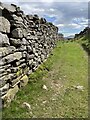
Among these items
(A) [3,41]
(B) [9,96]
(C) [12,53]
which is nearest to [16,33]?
(C) [12,53]

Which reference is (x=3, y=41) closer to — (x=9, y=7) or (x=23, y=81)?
(x=9, y=7)

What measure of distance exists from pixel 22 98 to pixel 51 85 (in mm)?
2419

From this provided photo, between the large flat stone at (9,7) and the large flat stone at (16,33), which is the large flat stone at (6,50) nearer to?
the large flat stone at (16,33)

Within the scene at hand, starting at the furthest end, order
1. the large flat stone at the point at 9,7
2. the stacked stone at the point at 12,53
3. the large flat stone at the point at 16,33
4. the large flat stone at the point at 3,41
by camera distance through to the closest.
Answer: the large flat stone at the point at 16,33 < the large flat stone at the point at 9,7 < the stacked stone at the point at 12,53 < the large flat stone at the point at 3,41

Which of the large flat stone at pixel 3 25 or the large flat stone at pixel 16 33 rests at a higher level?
the large flat stone at pixel 3 25

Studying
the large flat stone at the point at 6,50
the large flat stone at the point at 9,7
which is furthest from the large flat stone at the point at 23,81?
the large flat stone at the point at 9,7

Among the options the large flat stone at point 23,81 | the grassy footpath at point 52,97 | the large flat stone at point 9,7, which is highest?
the large flat stone at point 9,7

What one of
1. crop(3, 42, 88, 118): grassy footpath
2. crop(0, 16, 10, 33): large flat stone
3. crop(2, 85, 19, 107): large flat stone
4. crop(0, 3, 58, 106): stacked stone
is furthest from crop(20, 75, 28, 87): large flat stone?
crop(0, 16, 10, 33): large flat stone

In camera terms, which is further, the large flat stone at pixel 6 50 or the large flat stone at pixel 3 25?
the large flat stone at pixel 3 25

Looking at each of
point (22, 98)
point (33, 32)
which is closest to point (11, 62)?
point (22, 98)

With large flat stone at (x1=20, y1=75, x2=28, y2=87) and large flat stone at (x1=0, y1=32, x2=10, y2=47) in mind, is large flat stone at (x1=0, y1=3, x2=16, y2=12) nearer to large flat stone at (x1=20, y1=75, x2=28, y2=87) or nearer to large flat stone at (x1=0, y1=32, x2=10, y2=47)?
large flat stone at (x1=0, y1=32, x2=10, y2=47)

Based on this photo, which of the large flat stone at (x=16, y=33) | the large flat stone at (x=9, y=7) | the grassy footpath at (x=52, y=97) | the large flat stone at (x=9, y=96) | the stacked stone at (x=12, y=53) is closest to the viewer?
the grassy footpath at (x=52, y=97)

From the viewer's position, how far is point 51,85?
12.2 m

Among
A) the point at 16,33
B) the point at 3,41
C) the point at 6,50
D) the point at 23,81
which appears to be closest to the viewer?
the point at 3,41
